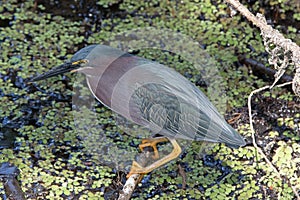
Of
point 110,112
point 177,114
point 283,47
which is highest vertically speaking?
point 283,47

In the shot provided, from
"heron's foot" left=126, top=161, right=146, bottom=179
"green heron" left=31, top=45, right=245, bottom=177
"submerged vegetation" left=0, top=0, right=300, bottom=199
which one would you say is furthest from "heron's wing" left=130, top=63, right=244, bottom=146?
"submerged vegetation" left=0, top=0, right=300, bottom=199

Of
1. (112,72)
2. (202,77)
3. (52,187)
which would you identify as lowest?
(52,187)

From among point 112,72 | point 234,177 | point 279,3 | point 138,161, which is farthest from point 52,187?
point 279,3

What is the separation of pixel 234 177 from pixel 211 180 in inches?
5.3

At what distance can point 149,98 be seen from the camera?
10.7 ft

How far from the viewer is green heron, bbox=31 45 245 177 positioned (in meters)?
3.28

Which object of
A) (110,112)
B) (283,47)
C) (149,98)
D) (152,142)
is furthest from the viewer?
(110,112)

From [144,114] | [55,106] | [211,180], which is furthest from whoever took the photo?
[55,106]

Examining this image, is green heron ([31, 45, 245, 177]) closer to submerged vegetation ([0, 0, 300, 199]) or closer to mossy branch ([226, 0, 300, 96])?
submerged vegetation ([0, 0, 300, 199])

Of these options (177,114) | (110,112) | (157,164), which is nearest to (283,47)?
(177,114)

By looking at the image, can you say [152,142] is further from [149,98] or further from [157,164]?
[149,98]

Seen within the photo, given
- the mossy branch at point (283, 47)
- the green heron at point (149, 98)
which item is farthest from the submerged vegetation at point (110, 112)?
the mossy branch at point (283, 47)

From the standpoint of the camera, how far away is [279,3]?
4.55m

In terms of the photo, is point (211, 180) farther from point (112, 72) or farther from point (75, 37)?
point (75, 37)
